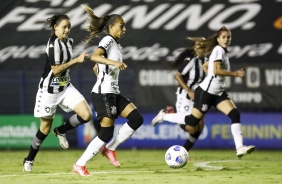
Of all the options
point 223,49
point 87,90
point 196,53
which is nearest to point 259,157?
point 196,53

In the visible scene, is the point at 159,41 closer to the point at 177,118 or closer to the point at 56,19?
the point at 177,118

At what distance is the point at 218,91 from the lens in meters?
12.9

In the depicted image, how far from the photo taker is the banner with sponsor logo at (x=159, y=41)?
1794 cm

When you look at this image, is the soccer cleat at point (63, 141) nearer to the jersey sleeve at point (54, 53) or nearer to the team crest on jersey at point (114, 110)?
the jersey sleeve at point (54, 53)

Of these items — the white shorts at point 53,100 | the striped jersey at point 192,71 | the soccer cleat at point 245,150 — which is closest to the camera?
the white shorts at point 53,100

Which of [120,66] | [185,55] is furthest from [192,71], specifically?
[120,66]

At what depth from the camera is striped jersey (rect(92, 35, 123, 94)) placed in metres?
10.8

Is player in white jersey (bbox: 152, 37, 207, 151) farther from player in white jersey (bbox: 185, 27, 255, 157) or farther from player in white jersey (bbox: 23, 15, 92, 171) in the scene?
player in white jersey (bbox: 23, 15, 92, 171)

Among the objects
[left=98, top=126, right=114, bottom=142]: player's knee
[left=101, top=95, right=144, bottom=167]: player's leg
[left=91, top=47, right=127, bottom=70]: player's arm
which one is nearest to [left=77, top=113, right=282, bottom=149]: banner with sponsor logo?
[left=101, top=95, right=144, bottom=167]: player's leg

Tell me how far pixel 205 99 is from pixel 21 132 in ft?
22.0

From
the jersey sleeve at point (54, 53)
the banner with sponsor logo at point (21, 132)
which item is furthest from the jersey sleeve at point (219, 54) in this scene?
the banner with sponsor logo at point (21, 132)

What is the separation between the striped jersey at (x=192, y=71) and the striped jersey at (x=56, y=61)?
3450mm

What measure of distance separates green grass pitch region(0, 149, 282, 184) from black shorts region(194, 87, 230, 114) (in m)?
0.95

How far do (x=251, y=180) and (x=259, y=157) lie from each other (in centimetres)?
549
